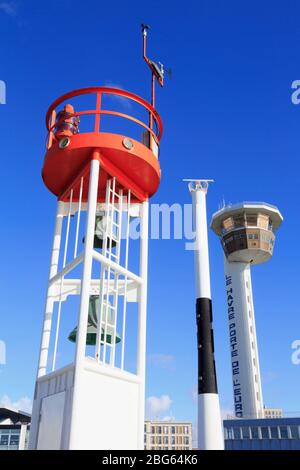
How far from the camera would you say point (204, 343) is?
19922mm

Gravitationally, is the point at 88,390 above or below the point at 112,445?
above

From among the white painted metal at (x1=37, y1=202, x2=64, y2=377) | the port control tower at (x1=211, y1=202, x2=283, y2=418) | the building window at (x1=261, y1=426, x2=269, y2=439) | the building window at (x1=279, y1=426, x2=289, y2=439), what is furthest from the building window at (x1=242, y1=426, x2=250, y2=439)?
the white painted metal at (x1=37, y1=202, x2=64, y2=377)

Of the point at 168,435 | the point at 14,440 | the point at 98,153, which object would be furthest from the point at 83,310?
the point at 168,435

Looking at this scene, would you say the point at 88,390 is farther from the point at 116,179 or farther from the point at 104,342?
the point at 116,179

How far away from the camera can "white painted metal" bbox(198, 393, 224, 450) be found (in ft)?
59.1

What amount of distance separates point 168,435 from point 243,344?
116m


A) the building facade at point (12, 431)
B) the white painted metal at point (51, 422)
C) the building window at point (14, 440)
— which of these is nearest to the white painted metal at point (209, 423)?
the white painted metal at point (51, 422)

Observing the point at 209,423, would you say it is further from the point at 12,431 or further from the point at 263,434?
the point at 263,434

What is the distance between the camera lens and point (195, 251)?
75.0 ft

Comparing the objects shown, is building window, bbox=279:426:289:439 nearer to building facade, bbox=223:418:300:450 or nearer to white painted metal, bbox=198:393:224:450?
building facade, bbox=223:418:300:450

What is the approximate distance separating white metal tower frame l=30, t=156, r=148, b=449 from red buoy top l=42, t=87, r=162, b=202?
0.37m

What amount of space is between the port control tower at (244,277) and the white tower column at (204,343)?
4191cm

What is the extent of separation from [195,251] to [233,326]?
43150 millimetres
